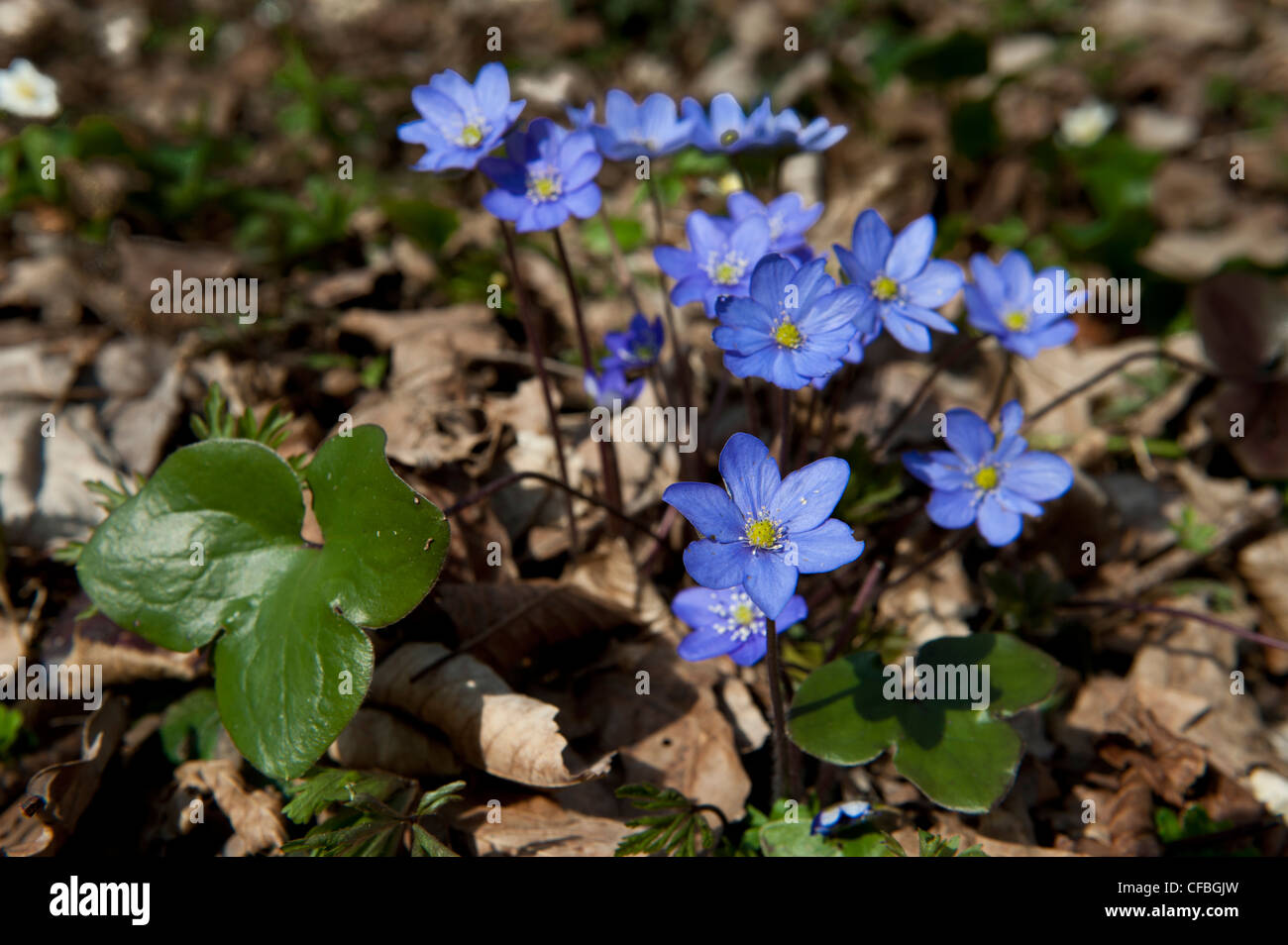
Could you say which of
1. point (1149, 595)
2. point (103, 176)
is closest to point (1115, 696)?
point (1149, 595)

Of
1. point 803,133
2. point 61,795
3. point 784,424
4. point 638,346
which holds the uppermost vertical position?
point 803,133

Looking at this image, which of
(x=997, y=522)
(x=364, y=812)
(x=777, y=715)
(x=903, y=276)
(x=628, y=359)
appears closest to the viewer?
(x=364, y=812)

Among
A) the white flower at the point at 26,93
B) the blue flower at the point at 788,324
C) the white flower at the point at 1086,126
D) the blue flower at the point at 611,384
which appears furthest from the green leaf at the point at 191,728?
the white flower at the point at 1086,126

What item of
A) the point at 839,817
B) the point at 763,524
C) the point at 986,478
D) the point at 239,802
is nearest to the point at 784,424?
the point at 763,524

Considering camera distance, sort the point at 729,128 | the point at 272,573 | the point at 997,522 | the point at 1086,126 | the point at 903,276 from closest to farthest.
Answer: the point at 272,573 → the point at 997,522 → the point at 903,276 → the point at 729,128 → the point at 1086,126

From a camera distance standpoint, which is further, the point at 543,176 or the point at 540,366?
the point at 540,366

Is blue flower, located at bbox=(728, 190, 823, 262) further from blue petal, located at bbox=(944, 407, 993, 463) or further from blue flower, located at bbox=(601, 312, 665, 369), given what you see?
blue petal, located at bbox=(944, 407, 993, 463)

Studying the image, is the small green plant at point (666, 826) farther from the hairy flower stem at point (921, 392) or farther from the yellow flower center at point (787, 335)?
the hairy flower stem at point (921, 392)

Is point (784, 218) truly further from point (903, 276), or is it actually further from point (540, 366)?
point (540, 366)
